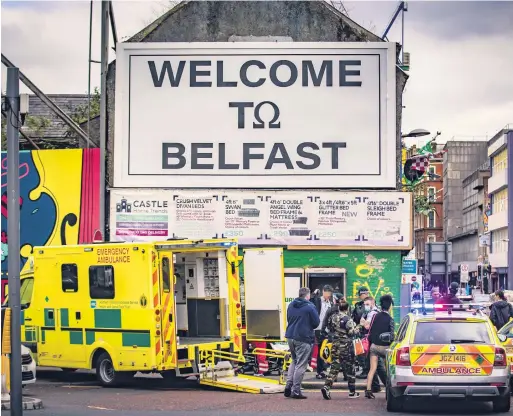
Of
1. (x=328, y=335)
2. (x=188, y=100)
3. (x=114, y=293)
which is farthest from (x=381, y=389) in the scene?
(x=188, y=100)

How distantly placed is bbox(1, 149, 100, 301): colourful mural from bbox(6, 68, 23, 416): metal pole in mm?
13925

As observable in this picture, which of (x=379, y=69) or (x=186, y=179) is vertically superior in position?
(x=379, y=69)

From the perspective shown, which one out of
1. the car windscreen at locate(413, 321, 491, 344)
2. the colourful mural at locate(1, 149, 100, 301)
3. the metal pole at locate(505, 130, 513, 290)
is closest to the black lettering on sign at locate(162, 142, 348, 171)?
the colourful mural at locate(1, 149, 100, 301)

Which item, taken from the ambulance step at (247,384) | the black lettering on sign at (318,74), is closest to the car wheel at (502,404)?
the ambulance step at (247,384)

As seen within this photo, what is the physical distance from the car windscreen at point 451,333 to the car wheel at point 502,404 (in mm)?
831

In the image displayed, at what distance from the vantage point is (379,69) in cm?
2689

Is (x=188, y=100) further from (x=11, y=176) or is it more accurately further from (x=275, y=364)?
(x=11, y=176)

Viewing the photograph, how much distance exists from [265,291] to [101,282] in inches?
128

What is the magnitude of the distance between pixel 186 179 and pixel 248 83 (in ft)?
9.46

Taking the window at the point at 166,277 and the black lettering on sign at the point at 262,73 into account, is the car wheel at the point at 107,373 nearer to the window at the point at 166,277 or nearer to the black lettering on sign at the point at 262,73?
the window at the point at 166,277

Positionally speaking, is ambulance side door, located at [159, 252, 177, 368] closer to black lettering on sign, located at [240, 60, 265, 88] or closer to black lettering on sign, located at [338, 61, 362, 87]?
black lettering on sign, located at [240, 60, 265, 88]

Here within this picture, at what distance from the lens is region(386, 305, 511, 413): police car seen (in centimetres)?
1492

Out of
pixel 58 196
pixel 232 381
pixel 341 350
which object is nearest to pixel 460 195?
pixel 58 196

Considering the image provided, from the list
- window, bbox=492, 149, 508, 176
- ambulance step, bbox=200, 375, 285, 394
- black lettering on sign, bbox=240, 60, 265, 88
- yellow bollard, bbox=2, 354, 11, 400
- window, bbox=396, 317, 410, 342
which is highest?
window, bbox=492, 149, 508, 176
